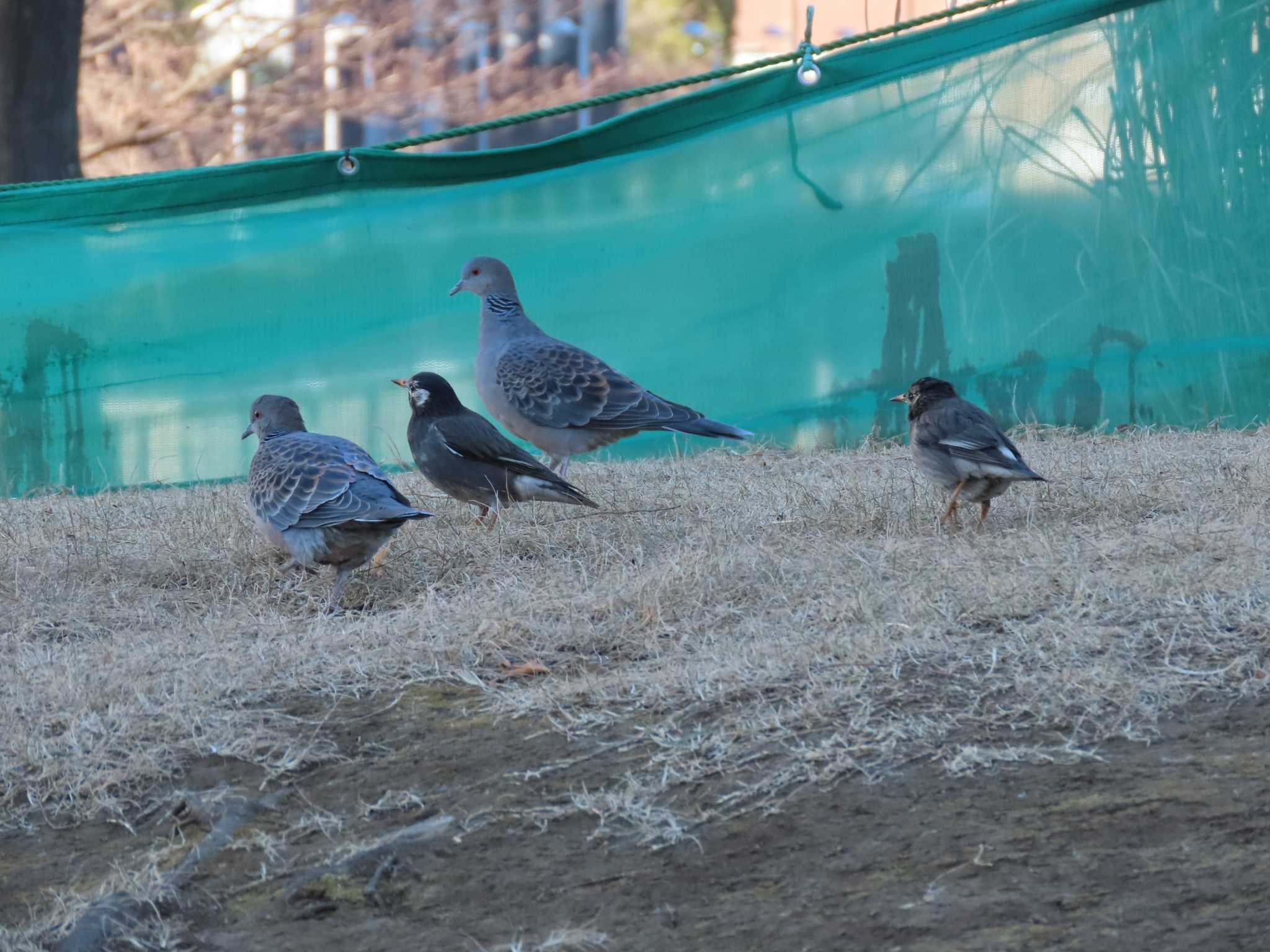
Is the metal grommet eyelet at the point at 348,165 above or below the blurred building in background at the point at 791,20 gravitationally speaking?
below

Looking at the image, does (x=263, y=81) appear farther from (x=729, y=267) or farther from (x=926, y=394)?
(x=926, y=394)

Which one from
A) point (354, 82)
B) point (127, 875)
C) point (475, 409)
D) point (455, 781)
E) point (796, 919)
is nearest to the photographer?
point (796, 919)

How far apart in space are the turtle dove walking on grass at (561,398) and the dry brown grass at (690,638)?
1179 millimetres

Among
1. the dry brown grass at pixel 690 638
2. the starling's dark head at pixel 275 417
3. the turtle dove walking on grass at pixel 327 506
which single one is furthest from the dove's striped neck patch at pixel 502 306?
the turtle dove walking on grass at pixel 327 506

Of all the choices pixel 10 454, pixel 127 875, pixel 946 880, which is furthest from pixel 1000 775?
pixel 10 454

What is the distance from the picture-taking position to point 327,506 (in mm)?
5793

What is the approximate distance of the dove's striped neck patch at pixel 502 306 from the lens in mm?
8375

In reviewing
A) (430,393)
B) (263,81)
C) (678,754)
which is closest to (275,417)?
(430,393)

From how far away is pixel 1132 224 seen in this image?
848 cm

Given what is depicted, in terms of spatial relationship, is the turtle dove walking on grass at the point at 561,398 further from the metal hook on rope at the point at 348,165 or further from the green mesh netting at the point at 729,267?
the metal hook on rope at the point at 348,165

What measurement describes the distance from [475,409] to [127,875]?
531 cm

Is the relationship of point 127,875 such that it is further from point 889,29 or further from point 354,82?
point 354,82

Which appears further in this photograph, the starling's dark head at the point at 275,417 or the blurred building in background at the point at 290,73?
the blurred building in background at the point at 290,73

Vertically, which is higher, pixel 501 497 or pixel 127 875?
pixel 501 497
